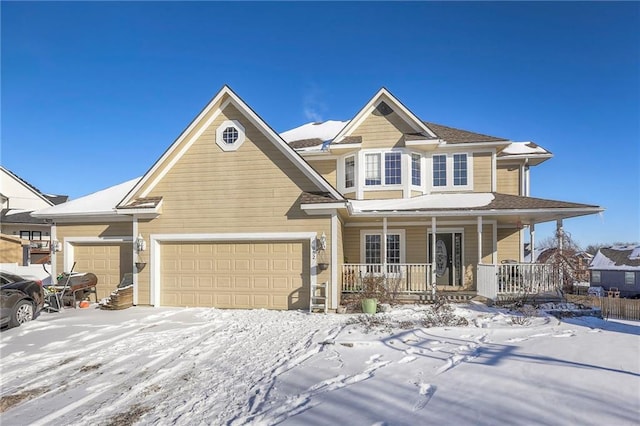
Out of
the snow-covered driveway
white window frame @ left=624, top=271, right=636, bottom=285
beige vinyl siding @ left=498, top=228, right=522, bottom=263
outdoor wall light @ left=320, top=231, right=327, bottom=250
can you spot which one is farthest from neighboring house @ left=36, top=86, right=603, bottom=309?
white window frame @ left=624, top=271, right=636, bottom=285

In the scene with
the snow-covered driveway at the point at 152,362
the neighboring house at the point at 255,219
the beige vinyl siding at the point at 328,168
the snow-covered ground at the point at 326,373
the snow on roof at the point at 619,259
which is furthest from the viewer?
the snow on roof at the point at 619,259

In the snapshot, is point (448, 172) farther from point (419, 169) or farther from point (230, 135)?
point (230, 135)

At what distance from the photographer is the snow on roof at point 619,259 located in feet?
106

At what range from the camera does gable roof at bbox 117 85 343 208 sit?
10891 mm

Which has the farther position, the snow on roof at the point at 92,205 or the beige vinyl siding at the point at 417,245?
the beige vinyl siding at the point at 417,245

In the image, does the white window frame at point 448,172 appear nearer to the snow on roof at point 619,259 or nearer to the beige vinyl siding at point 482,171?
the beige vinyl siding at point 482,171

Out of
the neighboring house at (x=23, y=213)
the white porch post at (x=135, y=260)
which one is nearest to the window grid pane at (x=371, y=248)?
the white porch post at (x=135, y=260)

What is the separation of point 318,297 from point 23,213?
30202 millimetres

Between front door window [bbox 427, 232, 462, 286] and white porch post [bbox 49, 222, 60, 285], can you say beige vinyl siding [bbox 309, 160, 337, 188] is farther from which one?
white porch post [bbox 49, 222, 60, 285]

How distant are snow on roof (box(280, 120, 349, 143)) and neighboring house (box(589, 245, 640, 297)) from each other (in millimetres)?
31452

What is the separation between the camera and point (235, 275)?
11508 millimetres

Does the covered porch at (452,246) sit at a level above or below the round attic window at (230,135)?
below

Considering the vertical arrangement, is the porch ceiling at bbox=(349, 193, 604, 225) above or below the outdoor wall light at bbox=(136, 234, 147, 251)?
above

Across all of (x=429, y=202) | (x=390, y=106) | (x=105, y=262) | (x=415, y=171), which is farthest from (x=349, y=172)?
(x=105, y=262)
